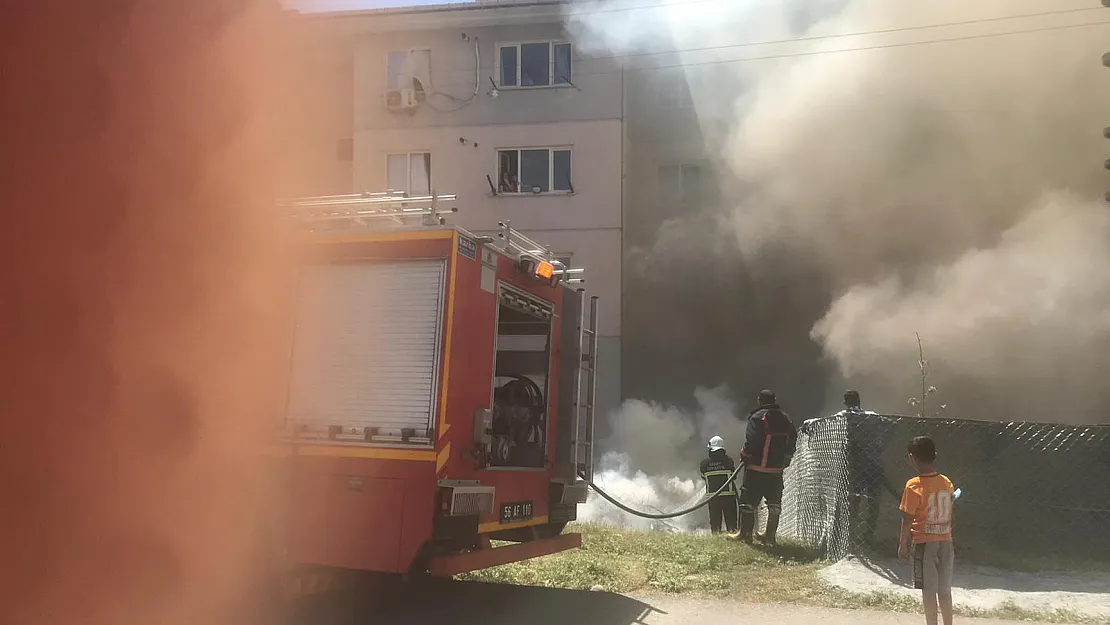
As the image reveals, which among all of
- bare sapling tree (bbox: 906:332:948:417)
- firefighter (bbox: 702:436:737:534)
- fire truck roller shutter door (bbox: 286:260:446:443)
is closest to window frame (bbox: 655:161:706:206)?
bare sapling tree (bbox: 906:332:948:417)

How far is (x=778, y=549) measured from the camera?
722cm

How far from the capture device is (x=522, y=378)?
6.24 metres

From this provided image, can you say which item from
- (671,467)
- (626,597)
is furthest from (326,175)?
(671,467)

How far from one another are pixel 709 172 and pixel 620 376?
Answer: 4.46 m

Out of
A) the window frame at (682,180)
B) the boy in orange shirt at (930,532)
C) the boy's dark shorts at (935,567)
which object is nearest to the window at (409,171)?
the window frame at (682,180)

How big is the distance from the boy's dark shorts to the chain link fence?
2.03 m

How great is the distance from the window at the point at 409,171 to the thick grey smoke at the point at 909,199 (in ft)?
12.6

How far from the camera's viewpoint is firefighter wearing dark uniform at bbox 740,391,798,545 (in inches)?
308

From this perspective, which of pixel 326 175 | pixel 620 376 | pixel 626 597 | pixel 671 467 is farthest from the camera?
pixel 620 376

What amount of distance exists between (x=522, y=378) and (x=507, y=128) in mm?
10739

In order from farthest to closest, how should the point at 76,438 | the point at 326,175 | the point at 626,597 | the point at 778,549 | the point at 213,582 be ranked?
the point at 778,549, the point at 626,597, the point at 326,175, the point at 213,582, the point at 76,438

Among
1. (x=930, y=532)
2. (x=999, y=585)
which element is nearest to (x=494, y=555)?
(x=930, y=532)

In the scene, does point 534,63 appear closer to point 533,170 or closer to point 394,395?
point 533,170

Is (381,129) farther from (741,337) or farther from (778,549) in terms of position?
(778,549)
